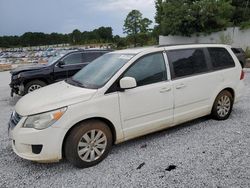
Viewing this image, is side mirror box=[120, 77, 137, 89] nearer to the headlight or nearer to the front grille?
the headlight

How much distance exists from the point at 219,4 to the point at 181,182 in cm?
1880

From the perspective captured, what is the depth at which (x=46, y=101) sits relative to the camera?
3.43 m

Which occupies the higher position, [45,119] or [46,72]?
[46,72]

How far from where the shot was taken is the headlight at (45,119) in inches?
126

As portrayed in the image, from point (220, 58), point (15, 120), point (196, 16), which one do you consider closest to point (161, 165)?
point (15, 120)

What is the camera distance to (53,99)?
345 centimetres

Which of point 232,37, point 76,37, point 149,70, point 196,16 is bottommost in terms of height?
point 149,70

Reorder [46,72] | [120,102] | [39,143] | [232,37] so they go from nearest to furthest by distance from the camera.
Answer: [39,143] → [120,102] → [46,72] → [232,37]

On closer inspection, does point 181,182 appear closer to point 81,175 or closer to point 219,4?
point 81,175

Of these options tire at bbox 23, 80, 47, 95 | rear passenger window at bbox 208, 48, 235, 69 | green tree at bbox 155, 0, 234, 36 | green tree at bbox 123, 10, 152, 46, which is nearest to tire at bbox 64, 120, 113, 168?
rear passenger window at bbox 208, 48, 235, 69

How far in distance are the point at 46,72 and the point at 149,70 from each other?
201 inches

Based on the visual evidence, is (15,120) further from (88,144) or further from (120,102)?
(120,102)

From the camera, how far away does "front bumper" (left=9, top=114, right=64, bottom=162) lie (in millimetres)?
3188

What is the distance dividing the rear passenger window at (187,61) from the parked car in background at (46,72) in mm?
4903
